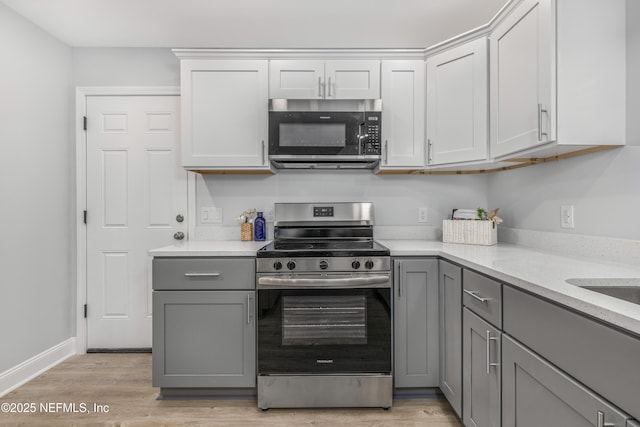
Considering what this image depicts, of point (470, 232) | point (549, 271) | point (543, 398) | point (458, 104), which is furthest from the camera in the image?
point (470, 232)

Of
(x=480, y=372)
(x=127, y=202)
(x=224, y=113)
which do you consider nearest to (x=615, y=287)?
(x=480, y=372)

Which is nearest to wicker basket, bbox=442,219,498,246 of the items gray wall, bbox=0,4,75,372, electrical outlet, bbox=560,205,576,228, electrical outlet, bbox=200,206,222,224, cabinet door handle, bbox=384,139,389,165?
electrical outlet, bbox=560,205,576,228

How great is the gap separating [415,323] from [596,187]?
3.77 feet

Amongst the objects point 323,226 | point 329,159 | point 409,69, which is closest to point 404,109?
point 409,69

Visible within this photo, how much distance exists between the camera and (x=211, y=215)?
8.86ft

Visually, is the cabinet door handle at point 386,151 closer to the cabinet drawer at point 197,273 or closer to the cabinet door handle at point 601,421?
the cabinet drawer at point 197,273

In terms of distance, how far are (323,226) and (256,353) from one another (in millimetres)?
982

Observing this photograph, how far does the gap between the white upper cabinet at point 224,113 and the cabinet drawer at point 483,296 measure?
145 centimetres

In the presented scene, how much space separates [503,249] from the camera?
203 centimetres

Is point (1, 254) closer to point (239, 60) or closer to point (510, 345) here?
point (239, 60)

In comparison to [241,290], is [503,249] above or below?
above

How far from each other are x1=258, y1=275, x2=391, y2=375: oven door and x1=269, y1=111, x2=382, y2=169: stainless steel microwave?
0.82 m

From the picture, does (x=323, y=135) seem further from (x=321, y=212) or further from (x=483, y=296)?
(x=483, y=296)

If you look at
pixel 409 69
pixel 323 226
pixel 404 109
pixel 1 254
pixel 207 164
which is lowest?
pixel 1 254
